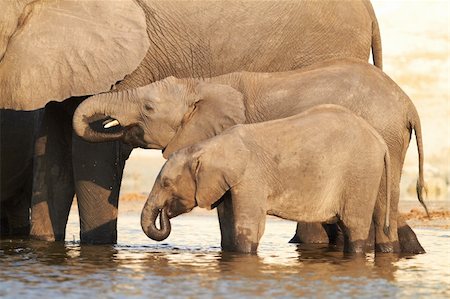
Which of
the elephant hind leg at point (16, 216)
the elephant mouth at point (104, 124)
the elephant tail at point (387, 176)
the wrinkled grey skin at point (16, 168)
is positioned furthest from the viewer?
the elephant hind leg at point (16, 216)

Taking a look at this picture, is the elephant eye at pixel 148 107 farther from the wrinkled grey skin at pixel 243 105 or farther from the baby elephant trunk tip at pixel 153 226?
the baby elephant trunk tip at pixel 153 226

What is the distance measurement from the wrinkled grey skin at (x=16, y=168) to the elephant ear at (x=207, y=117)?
2640 millimetres

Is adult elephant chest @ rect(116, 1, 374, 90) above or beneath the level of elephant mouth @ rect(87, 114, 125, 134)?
above

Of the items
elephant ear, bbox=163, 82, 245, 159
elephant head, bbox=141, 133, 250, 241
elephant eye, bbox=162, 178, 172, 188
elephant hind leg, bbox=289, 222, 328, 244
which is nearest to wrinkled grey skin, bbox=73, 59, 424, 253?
elephant ear, bbox=163, 82, 245, 159

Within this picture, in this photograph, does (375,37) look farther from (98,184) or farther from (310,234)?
(98,184)

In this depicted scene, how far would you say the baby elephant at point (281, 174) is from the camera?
9.27 metres

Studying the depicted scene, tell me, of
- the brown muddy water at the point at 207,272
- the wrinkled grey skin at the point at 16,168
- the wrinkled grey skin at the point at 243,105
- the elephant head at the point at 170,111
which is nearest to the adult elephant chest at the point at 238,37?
the wrinkled grey skin at the point at 243,105

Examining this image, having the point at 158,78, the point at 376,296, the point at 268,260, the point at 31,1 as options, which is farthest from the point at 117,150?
the point at 376,296

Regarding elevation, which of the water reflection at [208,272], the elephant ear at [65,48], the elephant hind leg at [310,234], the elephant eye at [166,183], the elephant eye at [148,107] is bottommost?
the water reflection at [208,272]

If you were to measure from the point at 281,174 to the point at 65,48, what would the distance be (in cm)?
224

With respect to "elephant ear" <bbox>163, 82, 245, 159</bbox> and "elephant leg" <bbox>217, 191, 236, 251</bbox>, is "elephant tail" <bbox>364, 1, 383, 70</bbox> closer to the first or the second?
"elephant ear" <bbox>163, 82, 245, 159</bbox>

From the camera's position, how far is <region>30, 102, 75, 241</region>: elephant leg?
11.5 metres

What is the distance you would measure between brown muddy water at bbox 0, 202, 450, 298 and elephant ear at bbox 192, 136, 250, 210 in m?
0.46

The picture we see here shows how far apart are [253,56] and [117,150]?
1.27 meters
